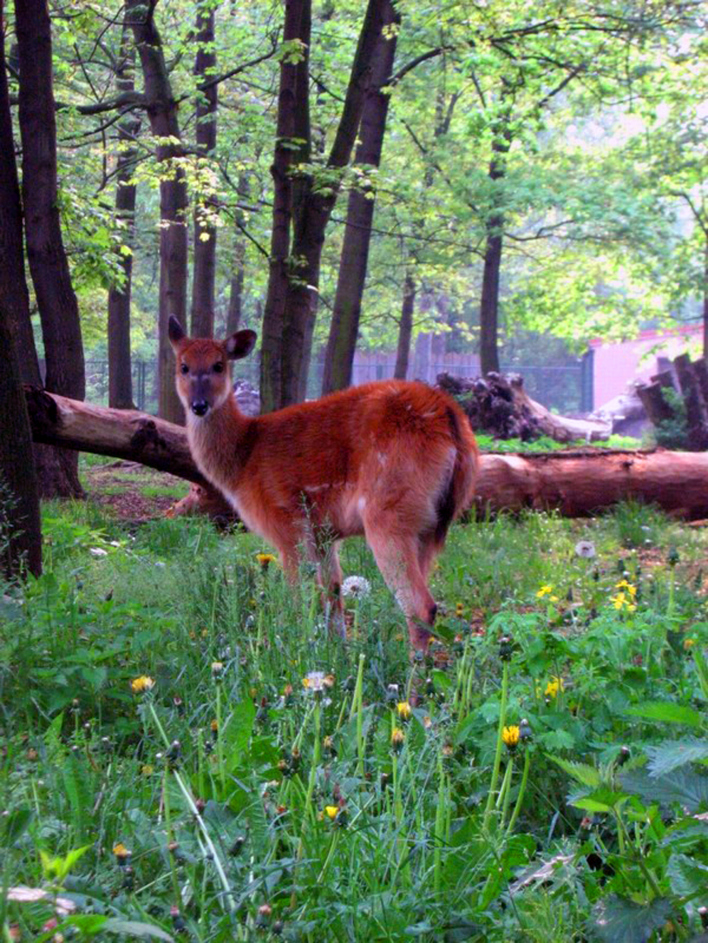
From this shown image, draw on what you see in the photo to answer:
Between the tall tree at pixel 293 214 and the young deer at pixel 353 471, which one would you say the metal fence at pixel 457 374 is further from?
the young deer at pixel 353 471

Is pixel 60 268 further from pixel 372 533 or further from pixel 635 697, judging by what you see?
pixel 635 697

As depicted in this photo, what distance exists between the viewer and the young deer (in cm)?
596

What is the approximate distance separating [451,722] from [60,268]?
801cm

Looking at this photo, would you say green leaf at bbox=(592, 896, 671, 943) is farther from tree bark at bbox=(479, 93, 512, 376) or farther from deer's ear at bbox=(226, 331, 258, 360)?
tree bark at bbox=(479, 93, 512, 376)

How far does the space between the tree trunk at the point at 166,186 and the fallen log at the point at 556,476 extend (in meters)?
5.02

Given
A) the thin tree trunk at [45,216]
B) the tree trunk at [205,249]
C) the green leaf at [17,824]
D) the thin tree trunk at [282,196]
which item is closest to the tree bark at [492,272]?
the tree trunk at [205,249]

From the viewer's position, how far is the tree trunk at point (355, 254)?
52.2ft

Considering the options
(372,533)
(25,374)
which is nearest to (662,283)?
(25,374)

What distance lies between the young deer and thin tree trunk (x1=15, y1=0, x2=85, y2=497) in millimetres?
3444

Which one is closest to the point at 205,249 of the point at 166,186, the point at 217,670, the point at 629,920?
the point at 166,186

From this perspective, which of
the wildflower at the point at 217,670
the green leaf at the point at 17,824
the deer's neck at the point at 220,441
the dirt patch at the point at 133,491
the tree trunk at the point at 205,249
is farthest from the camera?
the tree trunk at the point at 205,249

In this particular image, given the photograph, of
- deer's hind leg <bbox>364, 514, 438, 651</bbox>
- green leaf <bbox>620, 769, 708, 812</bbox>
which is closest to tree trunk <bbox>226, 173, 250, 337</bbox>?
deer's hind leg <bbox>364, 514, 438, 651</bbox>

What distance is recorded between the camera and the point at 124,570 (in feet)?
20.3

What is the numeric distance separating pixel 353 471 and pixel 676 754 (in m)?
4.08
